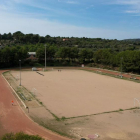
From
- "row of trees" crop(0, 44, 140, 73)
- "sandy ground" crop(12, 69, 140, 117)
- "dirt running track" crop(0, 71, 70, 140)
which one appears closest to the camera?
"dirt running track" crop(0, 71, 70, 140)

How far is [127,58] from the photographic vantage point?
141 ft

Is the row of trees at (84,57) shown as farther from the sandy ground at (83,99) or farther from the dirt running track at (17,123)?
the dirt running track at (17,123)

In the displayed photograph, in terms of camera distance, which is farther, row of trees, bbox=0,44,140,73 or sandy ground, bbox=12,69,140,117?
row of trees, bbox=0,44,140,73

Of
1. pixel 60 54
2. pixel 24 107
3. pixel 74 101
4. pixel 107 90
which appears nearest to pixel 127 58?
pixel 107 90

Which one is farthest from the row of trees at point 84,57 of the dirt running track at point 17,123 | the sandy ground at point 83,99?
the dirt running track at point 17,123

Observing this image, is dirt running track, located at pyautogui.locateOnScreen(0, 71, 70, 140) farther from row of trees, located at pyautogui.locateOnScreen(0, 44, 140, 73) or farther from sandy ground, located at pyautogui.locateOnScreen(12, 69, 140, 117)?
row of trees, located at pyautogui.locateOnScreen(0, 44, 140, 73)

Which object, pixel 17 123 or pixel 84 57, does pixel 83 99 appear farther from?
pixel 84 57

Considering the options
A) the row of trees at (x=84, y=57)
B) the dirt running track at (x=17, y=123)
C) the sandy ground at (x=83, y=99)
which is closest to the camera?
the dirt running track at (x=17, y=123)

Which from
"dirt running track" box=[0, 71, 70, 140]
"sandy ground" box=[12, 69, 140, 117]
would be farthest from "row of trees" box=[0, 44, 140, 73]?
"dirt running track" box=[0, 71, 70, 140]

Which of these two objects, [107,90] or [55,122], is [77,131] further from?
[107,90]

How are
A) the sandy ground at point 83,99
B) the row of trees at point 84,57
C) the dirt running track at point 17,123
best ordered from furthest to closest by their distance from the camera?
the row of trees at point 84,57 < the sandy ground at point 83,99 < the dirt running track at point 17,123

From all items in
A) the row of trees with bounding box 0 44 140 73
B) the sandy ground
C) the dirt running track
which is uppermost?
the row of trees with bounding box 0 44 140 73

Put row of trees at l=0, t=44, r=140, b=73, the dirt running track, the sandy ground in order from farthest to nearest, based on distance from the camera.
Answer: row of trees at l=0, t=44, r=140, b=73 < the sandy ground < the dirt running track

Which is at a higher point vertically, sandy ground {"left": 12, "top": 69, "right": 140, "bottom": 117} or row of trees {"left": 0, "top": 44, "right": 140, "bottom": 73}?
row of trees {"left": 0, "top": 44, "right": 140, "bottom": 73}
